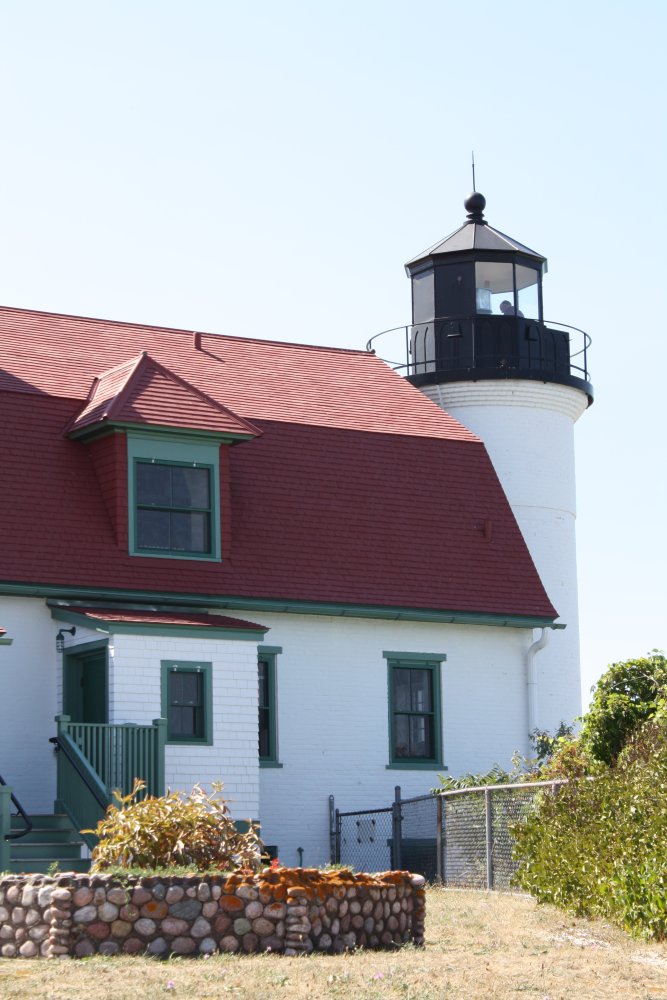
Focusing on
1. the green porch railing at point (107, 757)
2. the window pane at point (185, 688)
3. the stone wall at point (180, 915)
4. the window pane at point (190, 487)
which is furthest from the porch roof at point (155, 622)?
the stone wall at point (180, 915)

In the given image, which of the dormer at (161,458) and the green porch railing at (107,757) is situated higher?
the dormer at (161,458)

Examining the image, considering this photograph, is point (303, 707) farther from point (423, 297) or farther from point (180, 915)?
point (423, 297)

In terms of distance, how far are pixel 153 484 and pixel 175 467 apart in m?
0.45

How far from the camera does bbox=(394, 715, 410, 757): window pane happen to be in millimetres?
25136

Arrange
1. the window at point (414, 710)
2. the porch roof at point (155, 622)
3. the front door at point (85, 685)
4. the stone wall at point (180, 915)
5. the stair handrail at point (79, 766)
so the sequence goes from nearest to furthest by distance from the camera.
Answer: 1. the stone wall at point (180, 915)
2. the stair handrail at point (79, 766)
3. the porch roof at point (155, 622)
4. the front door at point (85, 685)
5. the window at point (414, 710)

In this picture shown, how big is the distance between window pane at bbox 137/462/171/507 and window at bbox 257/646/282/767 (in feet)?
8.54

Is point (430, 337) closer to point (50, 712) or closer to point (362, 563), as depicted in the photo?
point (362, 563)

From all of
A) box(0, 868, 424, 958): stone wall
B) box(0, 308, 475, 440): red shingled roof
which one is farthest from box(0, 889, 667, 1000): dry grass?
box(0, 308, 475, 440): red shingled roof

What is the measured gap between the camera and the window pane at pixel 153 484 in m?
23.4

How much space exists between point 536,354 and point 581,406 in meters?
1.30

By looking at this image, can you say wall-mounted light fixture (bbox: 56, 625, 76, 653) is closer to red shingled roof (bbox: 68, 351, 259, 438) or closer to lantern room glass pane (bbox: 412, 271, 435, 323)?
red shingled roof (bbox: 68, 351, 259, 438)

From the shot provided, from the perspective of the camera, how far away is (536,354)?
101ft

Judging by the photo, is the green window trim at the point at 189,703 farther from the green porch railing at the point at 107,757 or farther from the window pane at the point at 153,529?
the window pane at the point at 153,529

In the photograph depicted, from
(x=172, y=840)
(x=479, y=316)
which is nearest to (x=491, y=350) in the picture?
(x=479, y=316)
